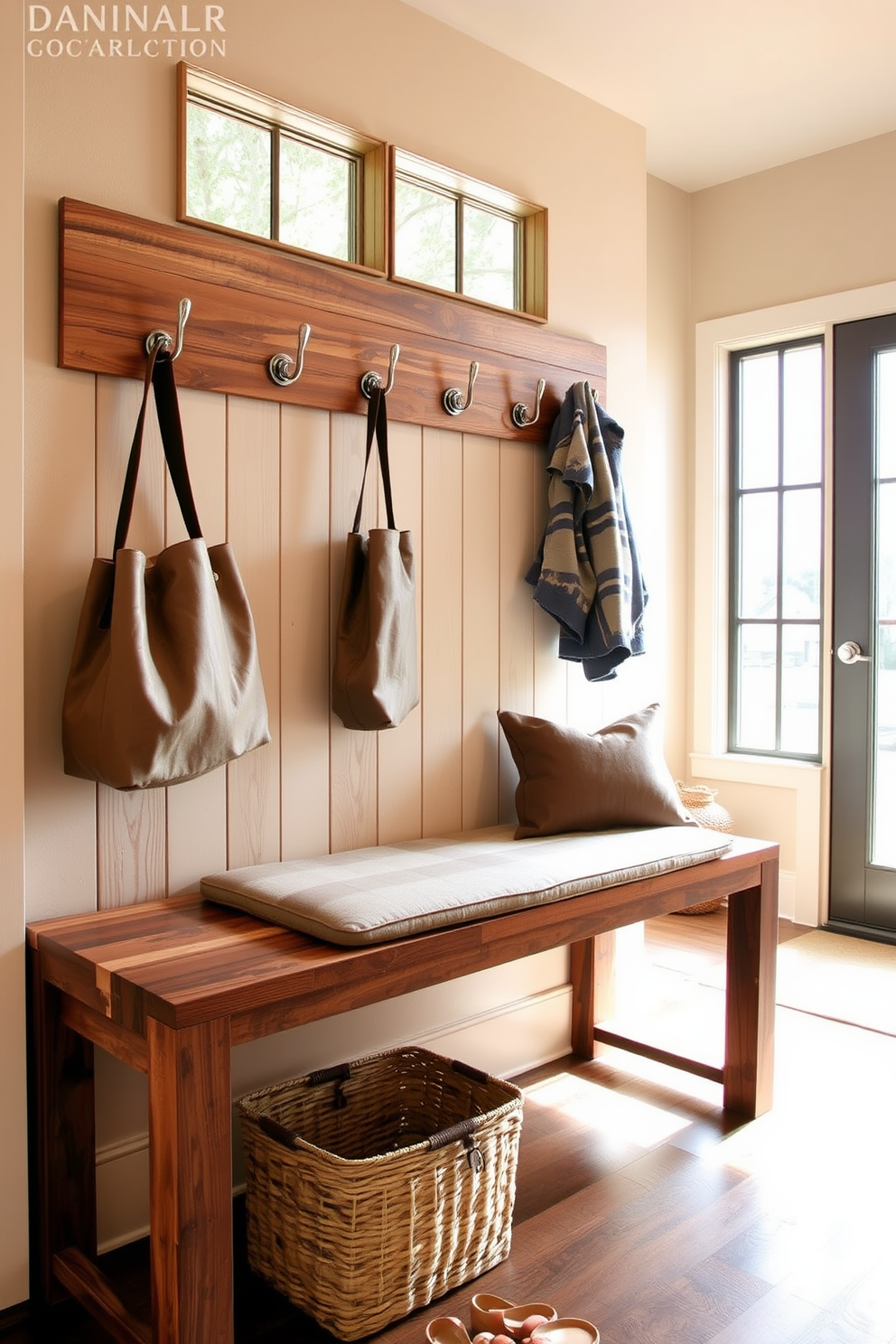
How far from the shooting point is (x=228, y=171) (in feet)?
6.55

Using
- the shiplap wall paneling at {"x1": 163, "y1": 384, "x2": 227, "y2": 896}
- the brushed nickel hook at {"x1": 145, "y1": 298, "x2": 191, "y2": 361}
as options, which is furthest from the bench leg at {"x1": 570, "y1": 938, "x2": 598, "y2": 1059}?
the brushed nickel hook at {"x1": 145, "y1": 298, "x2": 191, "y2": 361}

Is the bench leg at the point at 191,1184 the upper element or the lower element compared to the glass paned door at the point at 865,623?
lower

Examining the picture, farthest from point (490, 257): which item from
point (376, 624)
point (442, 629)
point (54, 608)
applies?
point (54, 608)

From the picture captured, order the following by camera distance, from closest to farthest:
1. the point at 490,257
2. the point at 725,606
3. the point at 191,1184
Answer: the point at 191,1184
the point at 490,257
the point at 725,606

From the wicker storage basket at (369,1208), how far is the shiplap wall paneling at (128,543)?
1.36ft

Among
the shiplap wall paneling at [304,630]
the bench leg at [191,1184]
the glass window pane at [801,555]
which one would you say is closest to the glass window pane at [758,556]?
the glass window pane at [801,555]

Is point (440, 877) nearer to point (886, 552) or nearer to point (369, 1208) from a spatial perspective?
point (369, 1208)

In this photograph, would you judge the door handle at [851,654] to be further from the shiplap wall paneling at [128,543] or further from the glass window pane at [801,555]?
the shiplap wall paneling at [128,543]

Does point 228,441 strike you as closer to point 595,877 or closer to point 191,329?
point 191,329

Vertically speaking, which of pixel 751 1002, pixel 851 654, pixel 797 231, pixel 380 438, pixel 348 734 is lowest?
pixel 751 1002

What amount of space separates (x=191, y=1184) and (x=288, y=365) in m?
1.38

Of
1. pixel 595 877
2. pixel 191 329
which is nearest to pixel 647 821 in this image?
pixel 595 877

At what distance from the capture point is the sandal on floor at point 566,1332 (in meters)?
1.44

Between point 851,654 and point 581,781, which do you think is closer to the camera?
point 581,781
